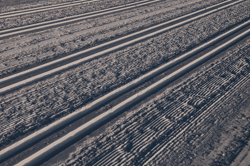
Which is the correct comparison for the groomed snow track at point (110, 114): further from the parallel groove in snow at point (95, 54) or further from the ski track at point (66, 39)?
the ski track at point (66, 39)

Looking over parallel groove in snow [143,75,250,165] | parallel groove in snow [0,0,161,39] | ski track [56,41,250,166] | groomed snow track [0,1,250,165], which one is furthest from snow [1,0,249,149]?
parallel groove in snow [0,0,161,39]

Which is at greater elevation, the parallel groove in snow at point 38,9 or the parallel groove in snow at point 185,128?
the parallel groove in snow at point 38,9

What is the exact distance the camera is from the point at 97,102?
3.50 metres

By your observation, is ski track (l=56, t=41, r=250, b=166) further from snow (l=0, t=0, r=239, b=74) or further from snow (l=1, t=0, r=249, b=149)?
snow (l=0, t=0, r=239, b=74)

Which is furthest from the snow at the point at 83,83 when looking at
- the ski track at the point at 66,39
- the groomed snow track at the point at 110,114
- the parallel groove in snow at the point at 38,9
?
the parallel groove in snow at the point at 38,9

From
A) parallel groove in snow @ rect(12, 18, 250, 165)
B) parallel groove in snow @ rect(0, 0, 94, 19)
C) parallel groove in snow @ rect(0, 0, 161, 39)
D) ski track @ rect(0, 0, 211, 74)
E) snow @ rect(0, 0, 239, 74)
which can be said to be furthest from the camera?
parallel groove in snow @ rect(0, 0, 94, 19)

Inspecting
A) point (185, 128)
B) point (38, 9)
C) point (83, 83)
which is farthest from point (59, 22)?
point (185, 128)

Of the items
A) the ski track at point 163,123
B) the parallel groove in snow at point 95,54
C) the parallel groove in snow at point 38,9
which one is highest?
the parallel groove in snow at point 38,9

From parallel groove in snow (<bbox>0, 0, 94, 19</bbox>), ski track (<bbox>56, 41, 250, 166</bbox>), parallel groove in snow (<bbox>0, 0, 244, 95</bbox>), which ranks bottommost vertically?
ski track (<bbox>56, 41, 250, 166</bbox>)

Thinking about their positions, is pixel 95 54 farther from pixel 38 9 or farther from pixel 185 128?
pixel 38 9

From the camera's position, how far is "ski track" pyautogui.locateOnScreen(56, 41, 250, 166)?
268 centimetres

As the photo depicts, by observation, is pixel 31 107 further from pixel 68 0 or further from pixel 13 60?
pixel 68 0

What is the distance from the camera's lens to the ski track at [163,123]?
268cm

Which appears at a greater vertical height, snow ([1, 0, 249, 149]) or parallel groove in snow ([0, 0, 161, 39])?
parallel groove in snow ([0, 0, 161, 39])
